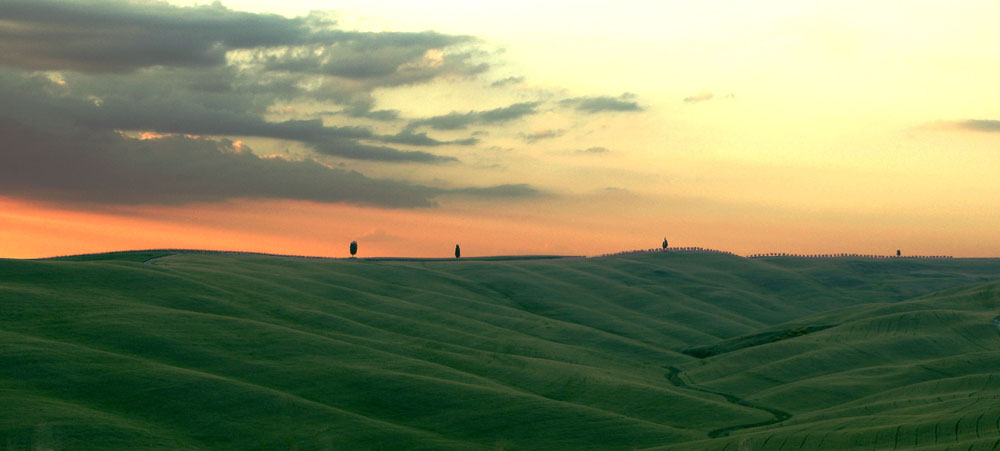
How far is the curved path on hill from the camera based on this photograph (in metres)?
65.2

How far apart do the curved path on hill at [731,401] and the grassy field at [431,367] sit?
0.35 meters

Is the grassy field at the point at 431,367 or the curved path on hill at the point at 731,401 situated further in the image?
the curved path on hill at the point at 731,401

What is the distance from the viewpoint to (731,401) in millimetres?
80750

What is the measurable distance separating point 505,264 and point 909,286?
9444 centimetres

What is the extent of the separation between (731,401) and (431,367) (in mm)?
27911

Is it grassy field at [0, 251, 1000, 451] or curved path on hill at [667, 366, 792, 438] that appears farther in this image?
curved path on hill at [667, 366, 792, 438]

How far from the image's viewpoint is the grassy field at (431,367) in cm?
5441

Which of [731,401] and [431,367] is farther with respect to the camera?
[731,401]

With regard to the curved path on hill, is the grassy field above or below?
above

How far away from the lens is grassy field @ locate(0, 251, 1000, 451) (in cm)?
5441

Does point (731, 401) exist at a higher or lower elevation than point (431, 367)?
lower

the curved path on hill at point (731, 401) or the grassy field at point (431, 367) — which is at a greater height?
the grassy field at point (431, 367)

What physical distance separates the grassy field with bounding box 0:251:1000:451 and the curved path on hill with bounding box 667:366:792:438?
0.35 meters

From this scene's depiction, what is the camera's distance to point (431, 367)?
74125 millimetres
